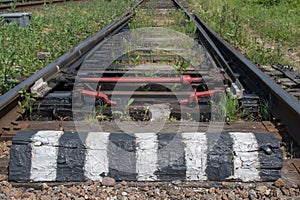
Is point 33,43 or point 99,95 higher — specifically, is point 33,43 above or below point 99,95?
above

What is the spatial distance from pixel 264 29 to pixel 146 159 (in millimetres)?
6133

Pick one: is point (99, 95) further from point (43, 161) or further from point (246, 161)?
point (246, 161)

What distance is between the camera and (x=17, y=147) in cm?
176

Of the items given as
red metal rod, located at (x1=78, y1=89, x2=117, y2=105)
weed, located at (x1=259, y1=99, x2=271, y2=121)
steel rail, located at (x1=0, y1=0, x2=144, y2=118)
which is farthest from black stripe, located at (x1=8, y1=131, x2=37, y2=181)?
weed, located at (x1=259, y1=99, x2=271, y2=121)

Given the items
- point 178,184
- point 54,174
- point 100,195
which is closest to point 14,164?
point 54,174

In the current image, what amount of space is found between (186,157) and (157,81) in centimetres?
141

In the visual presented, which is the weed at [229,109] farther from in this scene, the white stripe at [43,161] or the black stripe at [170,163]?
the white stripe at [43,161]

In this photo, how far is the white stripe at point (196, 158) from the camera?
1.75 metres

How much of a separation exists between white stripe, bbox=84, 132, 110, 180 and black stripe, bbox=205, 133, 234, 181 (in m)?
0.52

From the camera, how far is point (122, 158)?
1765 mm

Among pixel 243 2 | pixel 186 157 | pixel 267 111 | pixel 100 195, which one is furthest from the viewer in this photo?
pixel 243 2

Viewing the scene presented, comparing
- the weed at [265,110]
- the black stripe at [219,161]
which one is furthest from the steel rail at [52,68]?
the weed at [265,110]

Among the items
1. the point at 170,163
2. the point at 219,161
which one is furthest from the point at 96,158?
the point at 219,161

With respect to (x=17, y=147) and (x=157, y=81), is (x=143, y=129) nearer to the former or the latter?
(x=17, y=147)
